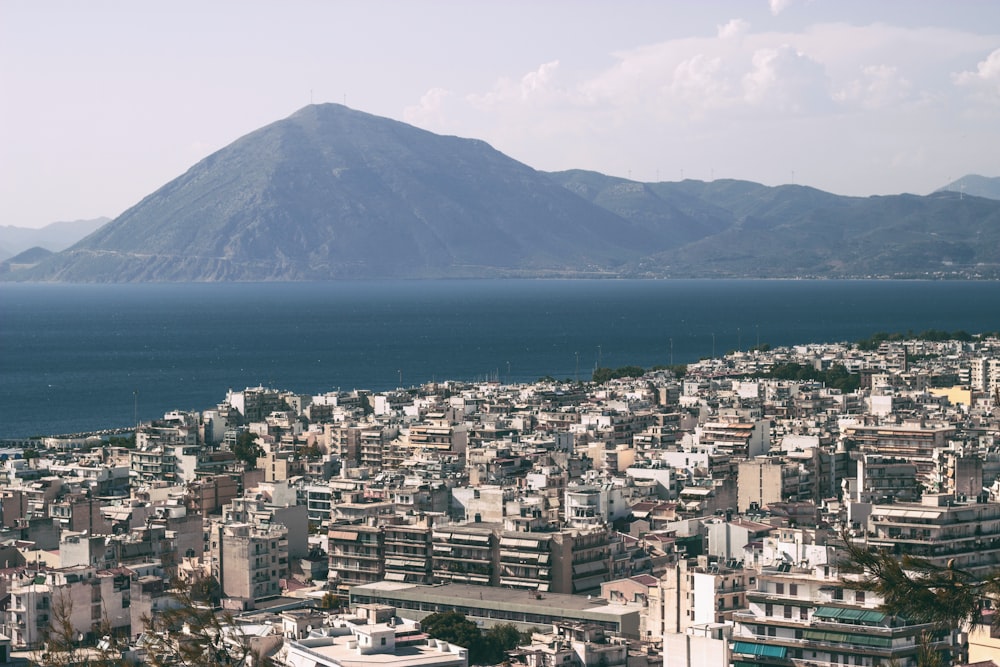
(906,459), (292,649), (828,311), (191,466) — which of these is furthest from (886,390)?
(828,311)

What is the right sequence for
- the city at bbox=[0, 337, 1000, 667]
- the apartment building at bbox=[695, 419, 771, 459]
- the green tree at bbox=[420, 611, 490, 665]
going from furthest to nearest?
the apartment building at bbox=[695, 419, 771, 459], the green tree at bbox=[420, 611, 490, 665], the city at bbox=[0, 337, 1000, 667]

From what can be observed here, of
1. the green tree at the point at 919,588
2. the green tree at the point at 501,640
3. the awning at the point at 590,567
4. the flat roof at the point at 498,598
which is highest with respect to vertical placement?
the green tree at the point at 919,588

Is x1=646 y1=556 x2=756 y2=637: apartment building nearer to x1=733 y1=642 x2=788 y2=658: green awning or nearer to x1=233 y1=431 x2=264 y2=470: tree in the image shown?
x1=733 y1=642 x2=788 y2=658: green awning

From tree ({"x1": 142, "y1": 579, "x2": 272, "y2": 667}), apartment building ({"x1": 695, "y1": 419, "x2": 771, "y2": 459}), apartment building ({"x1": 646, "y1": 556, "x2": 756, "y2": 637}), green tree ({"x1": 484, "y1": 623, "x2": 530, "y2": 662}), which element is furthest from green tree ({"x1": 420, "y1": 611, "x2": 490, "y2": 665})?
apartment building ({"x1": 695, "y1": 419, "x2": 771, "y2": 459})

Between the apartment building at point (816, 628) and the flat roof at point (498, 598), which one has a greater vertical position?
the apartment building at point (816, 628)

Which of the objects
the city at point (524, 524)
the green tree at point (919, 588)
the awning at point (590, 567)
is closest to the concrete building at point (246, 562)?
the city at point (524, 524)

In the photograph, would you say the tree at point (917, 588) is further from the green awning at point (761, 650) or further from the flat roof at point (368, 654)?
the flat roof at point (368, 654)

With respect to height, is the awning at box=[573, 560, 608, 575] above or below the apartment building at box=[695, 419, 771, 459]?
below

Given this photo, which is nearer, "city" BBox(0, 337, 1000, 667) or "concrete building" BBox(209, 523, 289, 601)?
"city" BBox(0, 337, 1000, 667)
